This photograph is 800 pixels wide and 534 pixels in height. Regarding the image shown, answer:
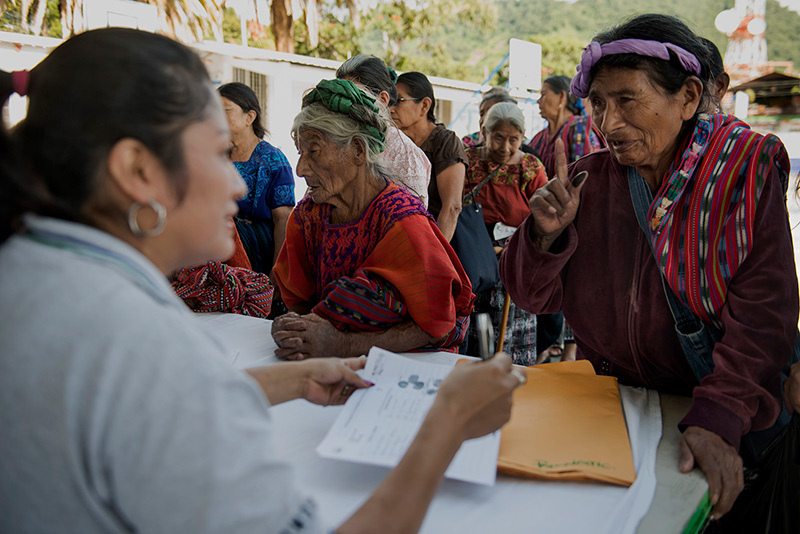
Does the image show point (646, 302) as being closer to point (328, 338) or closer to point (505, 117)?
point (328, 338)

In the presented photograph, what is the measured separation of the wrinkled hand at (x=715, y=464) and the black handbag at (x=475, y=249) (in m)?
2.04

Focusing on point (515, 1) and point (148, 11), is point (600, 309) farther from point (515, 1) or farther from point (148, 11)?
point (515, 1)

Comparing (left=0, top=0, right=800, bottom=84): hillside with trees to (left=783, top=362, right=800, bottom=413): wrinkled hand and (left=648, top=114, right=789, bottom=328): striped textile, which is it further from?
(left=783, top=362, right=800, bottom=413): wrinkled hand

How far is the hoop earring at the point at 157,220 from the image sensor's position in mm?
725

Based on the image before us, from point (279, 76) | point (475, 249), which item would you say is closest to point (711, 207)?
point (475, 249)

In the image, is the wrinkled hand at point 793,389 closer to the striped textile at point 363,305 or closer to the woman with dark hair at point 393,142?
the striped textile at point 363,305

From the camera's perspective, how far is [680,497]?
44.4 inches

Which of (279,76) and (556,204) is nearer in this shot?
(556,204)

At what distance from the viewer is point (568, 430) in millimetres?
1306

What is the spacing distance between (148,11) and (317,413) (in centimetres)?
554

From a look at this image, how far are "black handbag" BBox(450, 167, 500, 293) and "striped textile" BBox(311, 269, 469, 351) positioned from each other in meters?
1.39

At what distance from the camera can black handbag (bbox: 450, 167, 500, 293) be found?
334 centimetres

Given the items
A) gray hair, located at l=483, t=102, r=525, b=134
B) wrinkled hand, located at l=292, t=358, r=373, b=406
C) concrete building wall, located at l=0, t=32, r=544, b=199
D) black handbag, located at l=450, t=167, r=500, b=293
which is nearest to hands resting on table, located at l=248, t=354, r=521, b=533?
wrinkled hand, located at l=292, t=358, r=373, b=406

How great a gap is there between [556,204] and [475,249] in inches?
71.5
